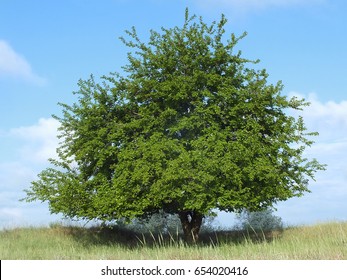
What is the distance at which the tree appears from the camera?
22.6 metres

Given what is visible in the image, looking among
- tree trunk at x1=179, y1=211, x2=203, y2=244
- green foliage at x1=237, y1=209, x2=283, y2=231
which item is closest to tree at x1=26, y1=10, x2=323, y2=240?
tree trunk at x1=179, y1=211, x2=203, y2=244

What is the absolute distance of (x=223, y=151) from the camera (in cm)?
2262

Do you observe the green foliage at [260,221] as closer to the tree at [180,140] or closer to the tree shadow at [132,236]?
the tree shadow at [132,236]

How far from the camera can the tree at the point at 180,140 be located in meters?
22.6

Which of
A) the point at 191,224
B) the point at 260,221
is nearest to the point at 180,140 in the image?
the point at 191,224

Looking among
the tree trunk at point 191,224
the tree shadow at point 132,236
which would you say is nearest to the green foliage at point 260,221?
the tree shadow at point 132,236

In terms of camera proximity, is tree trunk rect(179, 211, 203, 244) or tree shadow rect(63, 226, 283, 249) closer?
tree trunk rect(179, 211, 203, 244)

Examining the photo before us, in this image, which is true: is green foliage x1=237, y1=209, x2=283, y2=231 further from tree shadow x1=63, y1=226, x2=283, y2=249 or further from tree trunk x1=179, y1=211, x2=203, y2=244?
tree trunk x1=179, y1=211, x2=203, y2=244

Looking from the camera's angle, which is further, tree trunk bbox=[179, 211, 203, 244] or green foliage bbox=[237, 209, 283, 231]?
green foliage bbox=[237, 209, 283, 231]

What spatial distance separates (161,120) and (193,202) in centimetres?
458

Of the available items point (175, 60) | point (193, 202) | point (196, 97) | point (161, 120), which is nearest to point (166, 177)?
point (193, 202)

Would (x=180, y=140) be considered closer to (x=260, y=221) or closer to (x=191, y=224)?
(x=191, y=224)

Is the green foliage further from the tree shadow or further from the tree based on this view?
the tree

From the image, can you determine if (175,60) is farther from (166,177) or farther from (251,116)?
(166,177)
